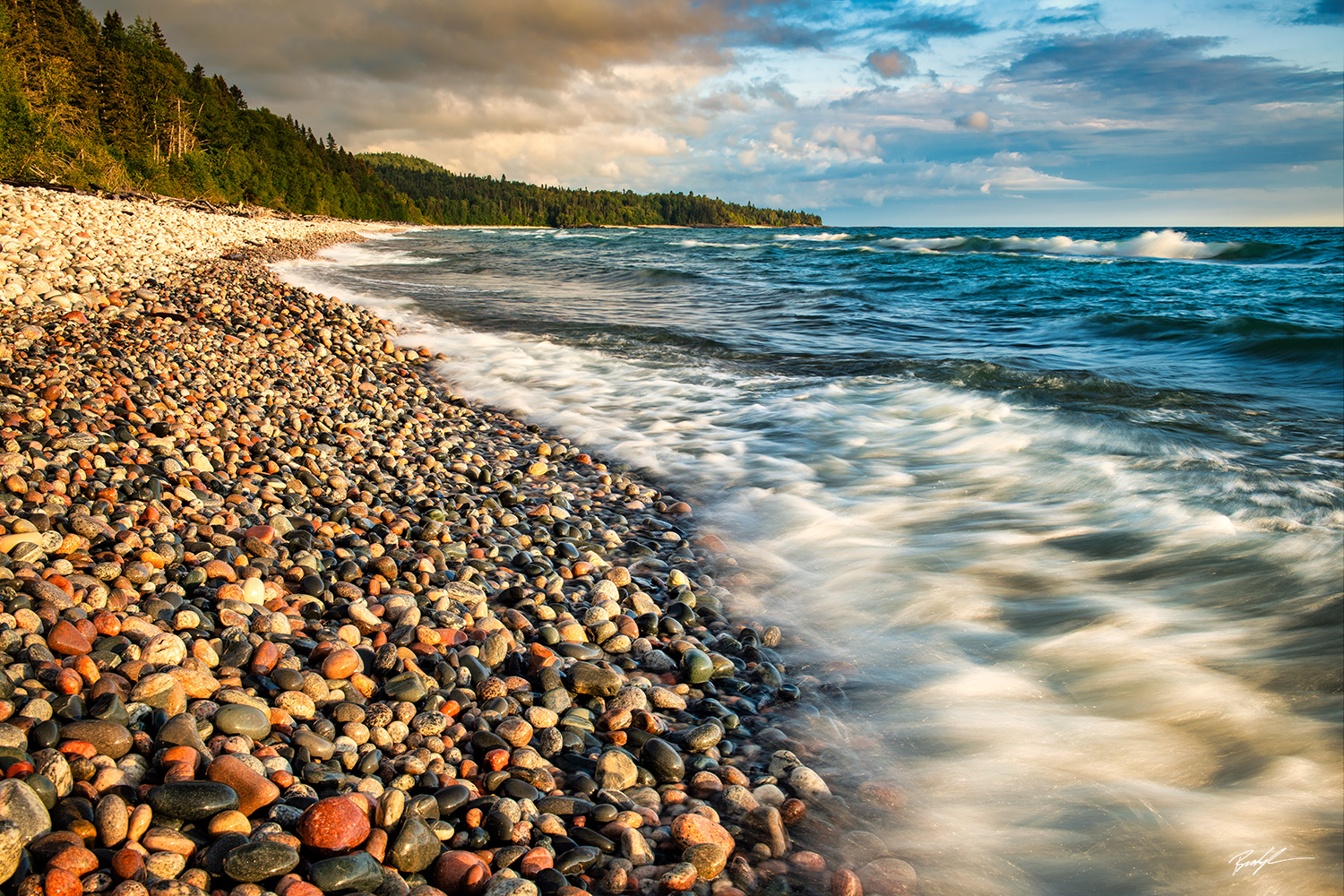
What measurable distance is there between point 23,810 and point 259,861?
0.48m

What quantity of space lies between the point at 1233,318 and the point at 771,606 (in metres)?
13.7

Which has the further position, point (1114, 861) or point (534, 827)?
point (1114, 861)

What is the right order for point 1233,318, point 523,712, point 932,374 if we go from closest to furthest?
1. point 523,712
2. point 932,374
3. point 1233,318

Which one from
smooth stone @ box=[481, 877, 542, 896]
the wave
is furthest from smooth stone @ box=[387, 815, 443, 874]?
the wave

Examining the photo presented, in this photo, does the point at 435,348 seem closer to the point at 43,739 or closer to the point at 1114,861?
the point at 43,739

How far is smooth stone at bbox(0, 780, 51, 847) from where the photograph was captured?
1410mm

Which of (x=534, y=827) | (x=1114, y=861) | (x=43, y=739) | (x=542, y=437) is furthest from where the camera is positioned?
(x=542, y=437)

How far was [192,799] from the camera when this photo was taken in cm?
159

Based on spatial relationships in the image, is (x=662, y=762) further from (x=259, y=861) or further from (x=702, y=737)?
(x=259, y=861)

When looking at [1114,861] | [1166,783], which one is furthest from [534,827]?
[1166,783]

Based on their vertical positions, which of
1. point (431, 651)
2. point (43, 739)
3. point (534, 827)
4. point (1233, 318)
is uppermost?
point (1233, 318)

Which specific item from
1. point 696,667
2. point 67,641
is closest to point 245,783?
point 67,641

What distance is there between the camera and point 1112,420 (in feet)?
22.4
